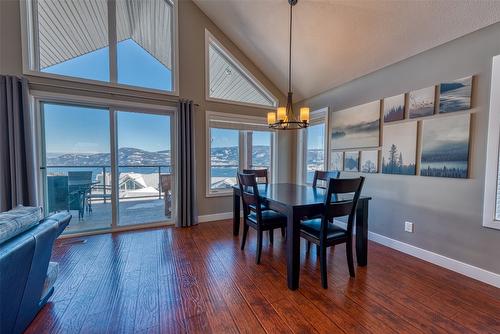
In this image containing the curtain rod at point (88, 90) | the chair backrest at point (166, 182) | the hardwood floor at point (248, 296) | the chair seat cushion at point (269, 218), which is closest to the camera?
the hardwood floor at point (248, 296)

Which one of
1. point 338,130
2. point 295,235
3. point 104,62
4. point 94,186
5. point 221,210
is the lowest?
point 221,210

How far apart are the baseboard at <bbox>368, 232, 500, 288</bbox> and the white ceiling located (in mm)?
2393

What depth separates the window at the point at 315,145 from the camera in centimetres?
409

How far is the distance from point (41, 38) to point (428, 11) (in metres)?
4.82

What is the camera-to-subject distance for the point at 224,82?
14.1 ft

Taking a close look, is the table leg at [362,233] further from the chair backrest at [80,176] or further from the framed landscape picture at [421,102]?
the chair backrest at [80,176]

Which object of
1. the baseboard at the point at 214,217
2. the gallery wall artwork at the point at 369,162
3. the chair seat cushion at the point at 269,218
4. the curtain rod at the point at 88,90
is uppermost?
the curtain rod at the point at 88,90

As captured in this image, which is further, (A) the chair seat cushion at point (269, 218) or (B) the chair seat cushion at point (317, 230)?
(A) the chair seat cushion at point (269, 218)

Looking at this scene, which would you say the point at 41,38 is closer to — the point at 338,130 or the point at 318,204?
the point at 318,204

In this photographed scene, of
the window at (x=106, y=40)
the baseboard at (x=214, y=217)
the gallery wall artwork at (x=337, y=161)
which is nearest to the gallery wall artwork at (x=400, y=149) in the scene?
the gallery wall artwork at (x=337, y=161)

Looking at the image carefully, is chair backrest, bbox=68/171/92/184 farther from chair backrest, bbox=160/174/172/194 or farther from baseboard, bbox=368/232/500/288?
baseboard, bbox=368/232/500/288

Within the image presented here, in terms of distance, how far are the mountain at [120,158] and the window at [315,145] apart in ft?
9.24

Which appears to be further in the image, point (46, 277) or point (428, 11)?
point (428, 11)

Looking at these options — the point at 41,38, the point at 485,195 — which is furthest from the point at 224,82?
the point at 485,195
